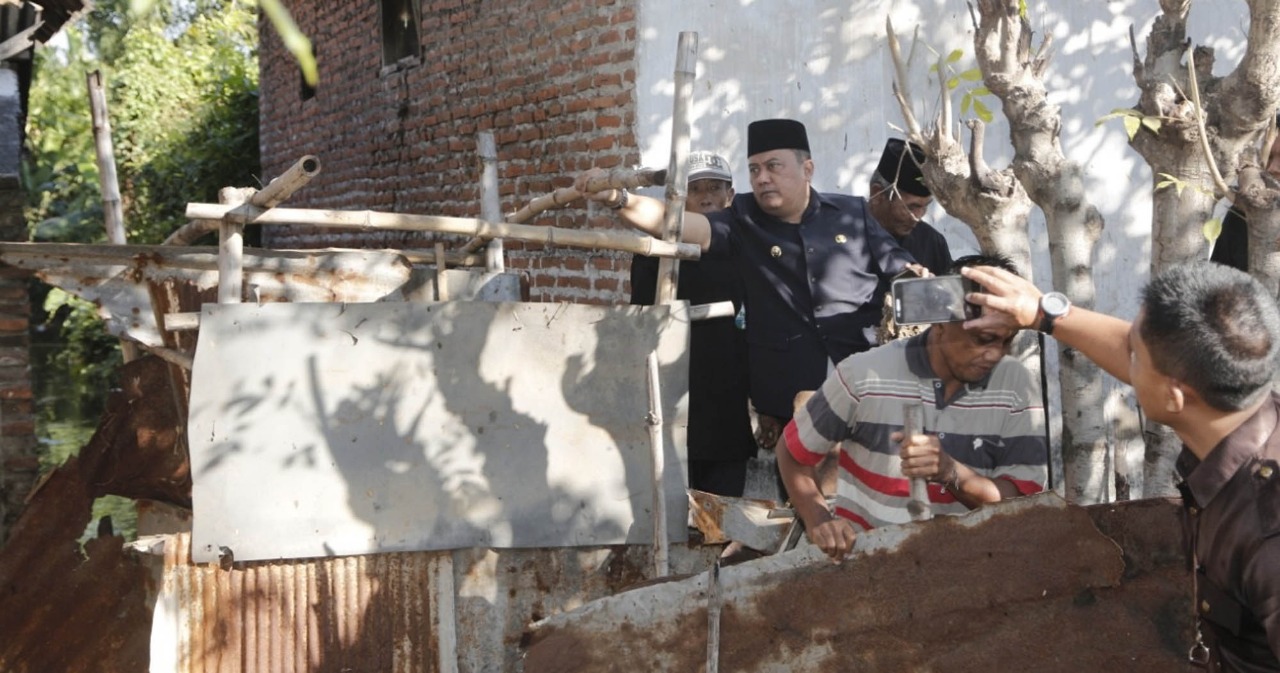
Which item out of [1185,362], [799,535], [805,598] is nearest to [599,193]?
[799,535]

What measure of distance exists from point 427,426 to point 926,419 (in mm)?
1543

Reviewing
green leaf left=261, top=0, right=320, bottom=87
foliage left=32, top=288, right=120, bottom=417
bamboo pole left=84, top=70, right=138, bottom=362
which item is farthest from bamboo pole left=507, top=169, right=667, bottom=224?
foliage left=32, top=288, right=120, bottom=417

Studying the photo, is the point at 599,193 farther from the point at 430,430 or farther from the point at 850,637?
the point at 850,637

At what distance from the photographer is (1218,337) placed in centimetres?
227

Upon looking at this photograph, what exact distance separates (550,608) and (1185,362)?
2.44 metres

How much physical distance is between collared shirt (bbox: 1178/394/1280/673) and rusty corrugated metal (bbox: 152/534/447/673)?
2.45m

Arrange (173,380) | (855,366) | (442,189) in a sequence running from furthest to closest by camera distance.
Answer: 1. (442,189)
2. (173,380)
3. (855,366)

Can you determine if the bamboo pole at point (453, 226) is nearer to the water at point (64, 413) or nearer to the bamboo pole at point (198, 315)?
the bamboo pole at point (198, 315)

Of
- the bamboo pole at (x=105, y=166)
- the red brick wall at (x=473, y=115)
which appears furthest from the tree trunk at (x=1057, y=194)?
the bamboo pole at (x=105, y=166)

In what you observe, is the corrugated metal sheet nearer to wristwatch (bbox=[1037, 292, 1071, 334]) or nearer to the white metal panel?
the white metal panel

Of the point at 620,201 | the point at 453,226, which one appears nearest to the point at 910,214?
the point at 620,201

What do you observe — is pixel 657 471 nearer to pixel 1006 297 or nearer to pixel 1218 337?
pixel 1006 297

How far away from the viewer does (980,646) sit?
300 cm

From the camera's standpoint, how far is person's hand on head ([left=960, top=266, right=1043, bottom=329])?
2859 mm
